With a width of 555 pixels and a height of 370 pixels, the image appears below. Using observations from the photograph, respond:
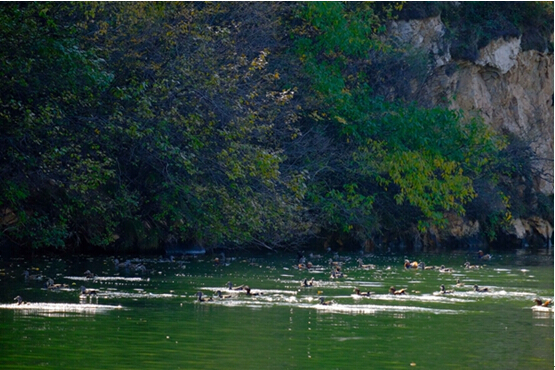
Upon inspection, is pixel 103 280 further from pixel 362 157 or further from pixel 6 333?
Result: pixel 362 157

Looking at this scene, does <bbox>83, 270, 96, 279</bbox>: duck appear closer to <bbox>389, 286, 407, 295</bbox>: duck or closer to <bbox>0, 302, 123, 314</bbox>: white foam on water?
<bbox>0, 302, 123, 314</bbox>: white foam on water

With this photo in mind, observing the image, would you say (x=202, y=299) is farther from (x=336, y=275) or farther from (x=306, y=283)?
(x=336, y=275)

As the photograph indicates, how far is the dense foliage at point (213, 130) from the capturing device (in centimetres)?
1997

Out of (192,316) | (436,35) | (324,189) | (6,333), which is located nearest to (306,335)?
(192,316)

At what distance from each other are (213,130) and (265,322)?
10.1 m

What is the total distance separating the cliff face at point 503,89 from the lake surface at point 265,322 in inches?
708

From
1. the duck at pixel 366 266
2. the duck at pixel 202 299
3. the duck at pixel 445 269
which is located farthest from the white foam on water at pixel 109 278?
the duck at pixel 445 269

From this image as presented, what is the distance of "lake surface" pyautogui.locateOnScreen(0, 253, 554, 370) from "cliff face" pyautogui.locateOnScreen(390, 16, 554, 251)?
1797 cm

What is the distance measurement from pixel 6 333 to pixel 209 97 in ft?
38.1

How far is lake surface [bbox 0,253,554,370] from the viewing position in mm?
11094

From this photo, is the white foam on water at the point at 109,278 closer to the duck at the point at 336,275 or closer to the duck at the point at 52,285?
the duck at the point at 52,285

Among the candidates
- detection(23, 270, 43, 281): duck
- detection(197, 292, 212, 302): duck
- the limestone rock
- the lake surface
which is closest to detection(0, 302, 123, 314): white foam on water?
the lake surface

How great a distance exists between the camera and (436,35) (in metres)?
39.5

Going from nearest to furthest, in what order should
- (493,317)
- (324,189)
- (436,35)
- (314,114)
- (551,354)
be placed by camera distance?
(551,354)
(493,317)
(314,114)
(324,189)
(436,35)
